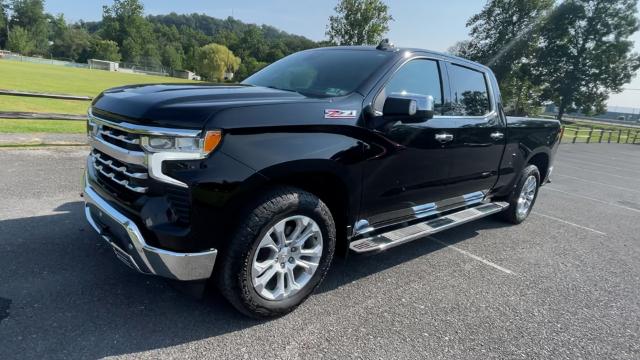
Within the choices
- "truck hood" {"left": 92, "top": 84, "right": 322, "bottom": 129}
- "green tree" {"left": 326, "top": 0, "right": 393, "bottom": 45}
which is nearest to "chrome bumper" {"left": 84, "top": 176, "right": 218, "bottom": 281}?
"truck hood" {"left": 92, "top": 84, "right": 322, "bottom": 129}

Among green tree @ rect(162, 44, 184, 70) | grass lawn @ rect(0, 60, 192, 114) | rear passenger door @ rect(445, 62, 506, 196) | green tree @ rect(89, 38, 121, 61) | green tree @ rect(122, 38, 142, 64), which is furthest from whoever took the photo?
green tree @ rect(162, 44, 184, 70)

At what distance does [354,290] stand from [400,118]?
1457 mm

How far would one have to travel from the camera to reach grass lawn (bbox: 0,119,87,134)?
8794 mm

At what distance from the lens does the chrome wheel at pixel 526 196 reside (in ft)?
19.0

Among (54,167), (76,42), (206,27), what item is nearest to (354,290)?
(54,167)

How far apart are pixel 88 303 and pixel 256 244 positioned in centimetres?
126

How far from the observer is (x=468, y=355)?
2.79 metres

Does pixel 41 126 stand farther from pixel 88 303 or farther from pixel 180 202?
pixel 180 202

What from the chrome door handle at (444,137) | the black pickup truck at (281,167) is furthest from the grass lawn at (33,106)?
the chrome door handle at (444,137)

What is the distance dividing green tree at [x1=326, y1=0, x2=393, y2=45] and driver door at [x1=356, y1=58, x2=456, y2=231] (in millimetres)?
17074

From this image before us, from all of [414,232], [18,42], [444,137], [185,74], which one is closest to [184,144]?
[414,232]

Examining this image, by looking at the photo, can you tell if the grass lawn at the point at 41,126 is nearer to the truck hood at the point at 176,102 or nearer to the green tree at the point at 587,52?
the truck hood at the point at 176,102

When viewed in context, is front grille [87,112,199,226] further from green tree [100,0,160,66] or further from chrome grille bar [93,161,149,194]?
green tree [100,0,160,66]

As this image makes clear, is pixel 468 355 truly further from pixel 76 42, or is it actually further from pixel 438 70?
pixel 76 42
